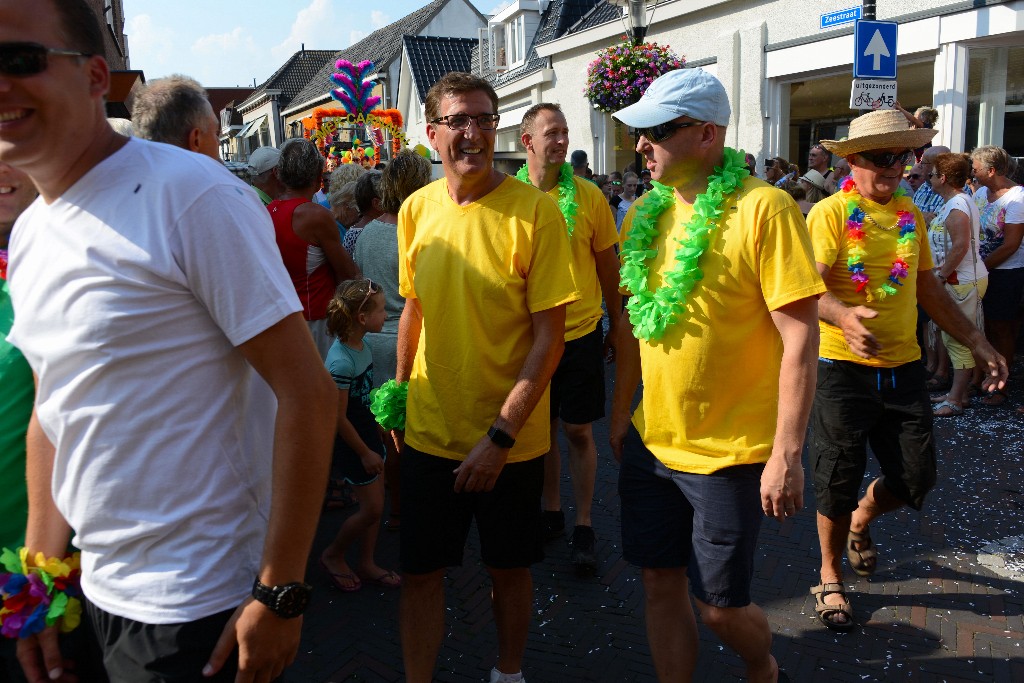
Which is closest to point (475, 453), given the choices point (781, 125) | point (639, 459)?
point (639, 459)

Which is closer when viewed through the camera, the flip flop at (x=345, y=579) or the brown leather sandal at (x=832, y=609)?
the brown leather sandal at (x=832, y=609)

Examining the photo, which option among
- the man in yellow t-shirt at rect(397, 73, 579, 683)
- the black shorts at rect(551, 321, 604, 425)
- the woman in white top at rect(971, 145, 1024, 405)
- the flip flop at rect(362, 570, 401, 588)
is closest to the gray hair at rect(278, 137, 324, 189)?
the black shorts at rect(551, 321, 604, 425)

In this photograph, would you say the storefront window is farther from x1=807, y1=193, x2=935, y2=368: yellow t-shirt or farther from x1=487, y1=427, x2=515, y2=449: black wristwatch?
x1=487, y1=427, x2=515, y2=449: black wristwatch

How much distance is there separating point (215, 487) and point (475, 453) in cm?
121

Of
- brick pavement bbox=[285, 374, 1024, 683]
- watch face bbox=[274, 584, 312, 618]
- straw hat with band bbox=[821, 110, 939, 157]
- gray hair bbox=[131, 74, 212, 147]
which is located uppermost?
gray hair bbox=[131, 74, 212, 147]

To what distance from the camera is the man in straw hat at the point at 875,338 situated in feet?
11.4

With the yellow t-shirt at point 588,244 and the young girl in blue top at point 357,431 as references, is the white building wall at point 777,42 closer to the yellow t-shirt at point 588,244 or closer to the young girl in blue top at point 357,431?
the yellow t-shirt at point 588,244

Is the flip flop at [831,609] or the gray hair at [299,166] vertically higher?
the gray hair at [299,166]

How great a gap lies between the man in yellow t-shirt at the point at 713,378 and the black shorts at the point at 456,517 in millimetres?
370

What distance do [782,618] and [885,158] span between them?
207cm

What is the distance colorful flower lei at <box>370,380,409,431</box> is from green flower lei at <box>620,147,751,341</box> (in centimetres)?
92

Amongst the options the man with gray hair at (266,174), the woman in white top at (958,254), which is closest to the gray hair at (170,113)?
the man with gray hair at (266,174)

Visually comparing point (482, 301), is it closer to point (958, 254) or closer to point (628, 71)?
point (958, 254)

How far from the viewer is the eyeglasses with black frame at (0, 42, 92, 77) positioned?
1388mm
